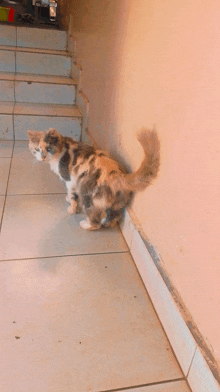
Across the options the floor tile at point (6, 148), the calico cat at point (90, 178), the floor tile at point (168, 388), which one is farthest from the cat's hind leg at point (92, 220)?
the floor tile at point (6, 148)

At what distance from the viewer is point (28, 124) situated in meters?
2.39

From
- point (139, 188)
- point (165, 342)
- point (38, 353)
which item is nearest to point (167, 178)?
point (139, 188)

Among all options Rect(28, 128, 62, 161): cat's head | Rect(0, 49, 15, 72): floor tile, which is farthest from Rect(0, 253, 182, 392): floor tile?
Rect(0, 49, 15, 72): floor tile

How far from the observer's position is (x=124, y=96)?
148 cm

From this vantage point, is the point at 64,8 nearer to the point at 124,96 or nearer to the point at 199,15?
the point at 124,96

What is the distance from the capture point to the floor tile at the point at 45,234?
4.43 ft

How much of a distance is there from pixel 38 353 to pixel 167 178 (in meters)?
0.72

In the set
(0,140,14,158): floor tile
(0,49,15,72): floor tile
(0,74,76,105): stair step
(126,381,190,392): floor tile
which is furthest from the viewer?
(0,49,15,72): floor tile

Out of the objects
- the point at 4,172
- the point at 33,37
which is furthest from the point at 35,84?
the point at 4,172

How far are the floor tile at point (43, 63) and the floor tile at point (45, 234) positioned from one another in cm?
160

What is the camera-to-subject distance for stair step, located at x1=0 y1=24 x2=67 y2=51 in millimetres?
2787

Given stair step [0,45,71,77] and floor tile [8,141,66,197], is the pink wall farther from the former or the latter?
stair step [0,45,71,77]

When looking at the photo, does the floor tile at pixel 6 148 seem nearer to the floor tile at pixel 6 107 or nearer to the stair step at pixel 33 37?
the floor tile at pixel 6 107

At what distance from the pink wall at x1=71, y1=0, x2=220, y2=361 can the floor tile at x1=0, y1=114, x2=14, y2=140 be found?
1168 millimetres
